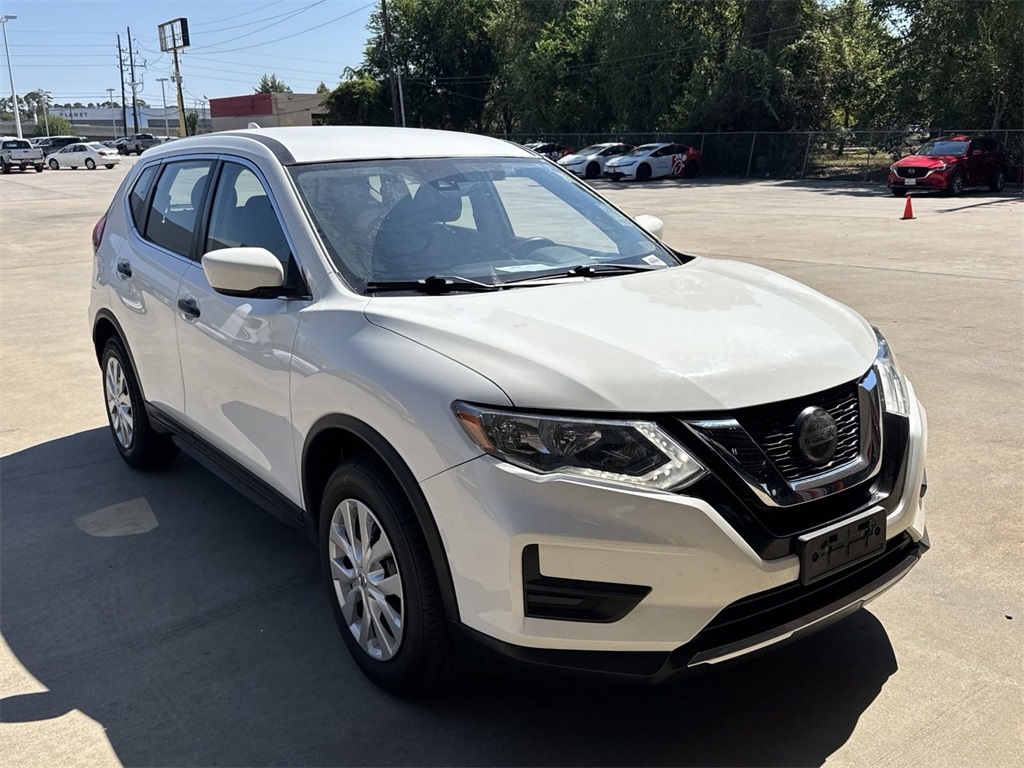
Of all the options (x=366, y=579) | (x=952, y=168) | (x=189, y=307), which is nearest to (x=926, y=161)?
(x=952, y=168)

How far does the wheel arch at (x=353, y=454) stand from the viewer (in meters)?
2.67

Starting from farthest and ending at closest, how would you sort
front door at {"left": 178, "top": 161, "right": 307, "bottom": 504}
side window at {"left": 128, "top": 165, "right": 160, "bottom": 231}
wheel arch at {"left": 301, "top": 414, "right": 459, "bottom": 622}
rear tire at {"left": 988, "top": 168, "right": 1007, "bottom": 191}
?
rear tire at {"left": 988, "top": 168, "right": 1007, "bottom": 191}, side window at {"left": 128, "top": 165, "right": 160, "bottom": 231}, front door at {"left": 178, "top": 161, "right": 307, "bottom": 504}, wheel arch at {"left": 301, "top": 414, "right": 459, "bottom": 622}

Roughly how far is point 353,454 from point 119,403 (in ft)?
9.09

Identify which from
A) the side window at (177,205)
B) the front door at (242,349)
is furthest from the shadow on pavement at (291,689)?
the side window at (177,205)

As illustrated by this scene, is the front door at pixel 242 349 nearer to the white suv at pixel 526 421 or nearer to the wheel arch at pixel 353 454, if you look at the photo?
the white suv at pixel 526 421

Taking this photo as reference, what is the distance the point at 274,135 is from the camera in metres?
4.11

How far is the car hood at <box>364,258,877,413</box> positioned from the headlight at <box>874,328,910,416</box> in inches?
2.8

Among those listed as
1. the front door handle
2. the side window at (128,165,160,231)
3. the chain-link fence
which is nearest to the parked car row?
the chain-link fence

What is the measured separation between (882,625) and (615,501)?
1.61 m

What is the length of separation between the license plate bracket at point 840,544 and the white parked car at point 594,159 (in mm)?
36279

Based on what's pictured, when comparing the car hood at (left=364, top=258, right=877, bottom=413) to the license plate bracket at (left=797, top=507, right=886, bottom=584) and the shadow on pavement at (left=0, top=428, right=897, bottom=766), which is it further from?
the shadow on pavement at (left=0, top=428, right=897, bottom=766)

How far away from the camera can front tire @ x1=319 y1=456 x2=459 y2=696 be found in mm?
2766

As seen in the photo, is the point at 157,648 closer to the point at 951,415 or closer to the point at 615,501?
the point at 615,501

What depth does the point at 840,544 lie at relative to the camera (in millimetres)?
2627
